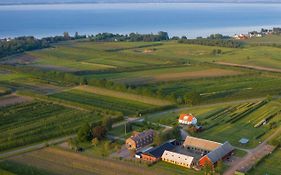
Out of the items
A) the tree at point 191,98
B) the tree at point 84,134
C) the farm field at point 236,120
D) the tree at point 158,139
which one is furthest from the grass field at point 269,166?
the tree at point 191,98

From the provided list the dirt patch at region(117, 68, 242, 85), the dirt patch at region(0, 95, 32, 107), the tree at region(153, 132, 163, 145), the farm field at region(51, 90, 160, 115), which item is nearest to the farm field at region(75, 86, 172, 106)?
the farm field at region(51, 90, 160, 115)

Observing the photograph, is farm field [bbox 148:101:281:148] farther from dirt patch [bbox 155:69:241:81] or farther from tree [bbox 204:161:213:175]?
dirt patch [bbox 155:69:241:81]

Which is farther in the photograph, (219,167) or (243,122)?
(243,122)

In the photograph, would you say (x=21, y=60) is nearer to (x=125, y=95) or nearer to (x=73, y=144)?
(x=125, y=95)

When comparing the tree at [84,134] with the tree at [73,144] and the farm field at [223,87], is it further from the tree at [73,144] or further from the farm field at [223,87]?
the farm field at [223,87]

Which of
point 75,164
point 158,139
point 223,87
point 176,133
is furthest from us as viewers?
point 223,87

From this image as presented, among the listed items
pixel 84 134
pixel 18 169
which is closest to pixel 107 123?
pixel 84 134

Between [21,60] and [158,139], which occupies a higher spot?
[21,60]

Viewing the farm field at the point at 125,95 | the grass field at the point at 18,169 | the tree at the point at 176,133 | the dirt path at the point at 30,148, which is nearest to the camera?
the grass field at the point at 18,169
